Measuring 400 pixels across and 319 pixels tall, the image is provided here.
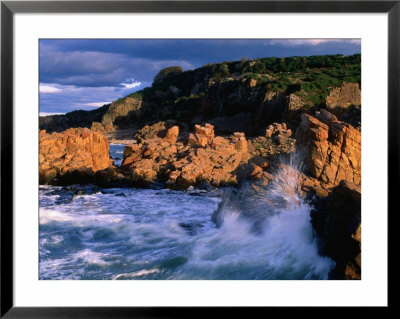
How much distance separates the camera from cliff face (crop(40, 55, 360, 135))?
392cm

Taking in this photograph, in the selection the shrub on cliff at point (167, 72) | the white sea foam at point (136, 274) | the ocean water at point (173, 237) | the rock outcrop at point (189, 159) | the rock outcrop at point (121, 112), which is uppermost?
the shrub on cliff at point (167, 72)

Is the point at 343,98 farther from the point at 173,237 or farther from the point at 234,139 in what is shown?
the point at 173,237

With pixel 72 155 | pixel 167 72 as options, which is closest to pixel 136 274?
pixel 72 155

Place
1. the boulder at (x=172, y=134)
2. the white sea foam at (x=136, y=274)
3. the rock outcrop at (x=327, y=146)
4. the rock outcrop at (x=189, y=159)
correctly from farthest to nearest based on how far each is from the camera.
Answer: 1. the boulder at (x=172, y=134)
2. the rock outcrop at (x=189, y=159)
3. the rock outcrop at (x=327, y=146)
4. the white sea foam at (x=136, y=274)

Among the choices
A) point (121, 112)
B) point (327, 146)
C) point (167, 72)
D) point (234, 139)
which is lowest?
point (327, 146)

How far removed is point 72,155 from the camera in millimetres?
4312

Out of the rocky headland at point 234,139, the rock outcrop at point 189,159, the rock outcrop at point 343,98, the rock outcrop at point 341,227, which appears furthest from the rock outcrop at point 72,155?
the rock outcrop at point 343,98

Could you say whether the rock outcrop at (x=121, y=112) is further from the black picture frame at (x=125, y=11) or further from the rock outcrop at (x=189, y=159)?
the black picture frame at (x=125, y=11)

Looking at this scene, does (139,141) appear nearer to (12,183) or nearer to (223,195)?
(223,195)

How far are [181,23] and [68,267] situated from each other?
2.47 m

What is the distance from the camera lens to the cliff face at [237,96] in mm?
3920

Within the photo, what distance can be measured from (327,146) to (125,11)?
2.57 meters

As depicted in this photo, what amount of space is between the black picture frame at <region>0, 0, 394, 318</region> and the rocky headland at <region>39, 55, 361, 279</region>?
37 cm

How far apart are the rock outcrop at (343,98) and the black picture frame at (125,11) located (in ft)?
1.53
